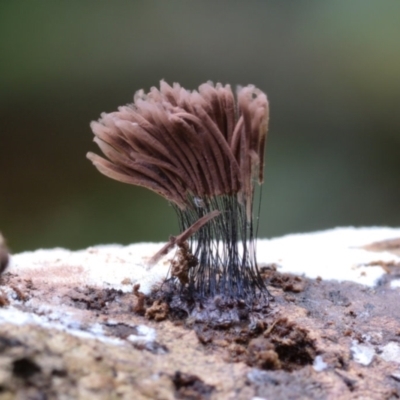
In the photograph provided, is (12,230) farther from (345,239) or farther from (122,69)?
(345,239)

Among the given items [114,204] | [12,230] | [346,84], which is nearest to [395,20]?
[346,84]

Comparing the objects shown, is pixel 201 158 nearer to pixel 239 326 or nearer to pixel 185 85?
pixel 239 326

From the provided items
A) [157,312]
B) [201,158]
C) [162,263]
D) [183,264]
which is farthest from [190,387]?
[162,263]

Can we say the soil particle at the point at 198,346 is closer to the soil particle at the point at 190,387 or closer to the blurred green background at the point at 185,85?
the soil particle at the point at 190,387

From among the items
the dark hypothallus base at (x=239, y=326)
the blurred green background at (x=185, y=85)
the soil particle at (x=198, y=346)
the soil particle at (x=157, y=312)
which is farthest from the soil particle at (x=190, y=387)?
the blurred green background at (x=185, y=85)

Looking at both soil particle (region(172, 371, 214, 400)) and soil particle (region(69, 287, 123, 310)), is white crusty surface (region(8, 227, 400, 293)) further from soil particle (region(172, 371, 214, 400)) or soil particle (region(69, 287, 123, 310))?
soil particle (region(172, 371, 214, 400))

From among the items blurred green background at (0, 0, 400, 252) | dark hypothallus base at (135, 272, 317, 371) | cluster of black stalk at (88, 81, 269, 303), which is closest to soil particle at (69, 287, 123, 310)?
dark hypothallus base at (135, 272, 317, 371)
